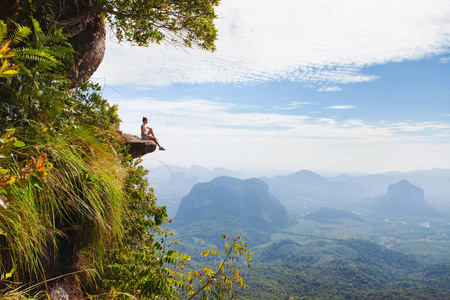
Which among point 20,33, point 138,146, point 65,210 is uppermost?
point 20,33

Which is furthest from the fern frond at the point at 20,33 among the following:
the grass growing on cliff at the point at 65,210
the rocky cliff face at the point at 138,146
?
the rocky cliff face at the point at 138,146

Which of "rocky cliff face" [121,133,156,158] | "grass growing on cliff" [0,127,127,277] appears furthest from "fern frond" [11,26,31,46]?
"rocky cliff face" [121,133,156,158]

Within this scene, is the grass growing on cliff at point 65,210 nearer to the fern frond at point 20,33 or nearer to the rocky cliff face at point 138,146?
the fern frond at point 20,33

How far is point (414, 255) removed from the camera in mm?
186250

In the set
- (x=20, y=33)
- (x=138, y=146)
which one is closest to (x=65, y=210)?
(x=20, y=33)

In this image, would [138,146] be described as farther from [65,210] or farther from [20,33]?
[20,33]

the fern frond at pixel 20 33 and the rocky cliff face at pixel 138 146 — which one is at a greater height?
the fern frond at pixel 20 33

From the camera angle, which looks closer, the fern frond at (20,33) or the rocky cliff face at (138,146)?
the fern frond at (20,33)

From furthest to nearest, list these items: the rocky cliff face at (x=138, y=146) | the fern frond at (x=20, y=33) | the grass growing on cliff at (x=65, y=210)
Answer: the rocky cliff face at (x=138, y=146), the grass growing on cliff at (x=65, y=210), the fern frond at (x=20, y=33)

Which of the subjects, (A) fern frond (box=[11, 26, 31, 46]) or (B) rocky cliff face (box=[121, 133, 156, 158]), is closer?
(A) fern frond (box=[11, 26, 31, 46])

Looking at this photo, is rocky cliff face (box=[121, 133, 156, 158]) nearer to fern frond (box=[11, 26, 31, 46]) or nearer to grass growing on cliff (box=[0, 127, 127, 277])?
grass growing on cliff (box=[0, 127, 127, 277])

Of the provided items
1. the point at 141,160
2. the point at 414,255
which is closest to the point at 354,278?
the point at 414,255

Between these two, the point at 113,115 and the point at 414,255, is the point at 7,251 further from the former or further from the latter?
the point at 414,255

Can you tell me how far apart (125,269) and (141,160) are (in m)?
3.34
